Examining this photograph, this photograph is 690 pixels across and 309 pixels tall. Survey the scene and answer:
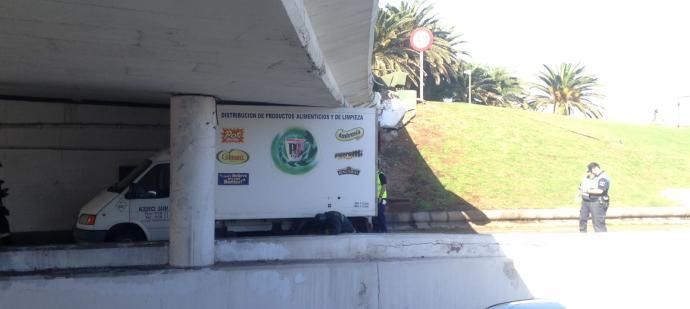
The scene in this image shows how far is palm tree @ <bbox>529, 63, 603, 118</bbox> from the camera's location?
43.8 m

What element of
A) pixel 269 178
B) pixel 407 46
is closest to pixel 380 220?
pixel 269 178

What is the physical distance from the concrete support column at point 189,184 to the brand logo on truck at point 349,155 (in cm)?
353

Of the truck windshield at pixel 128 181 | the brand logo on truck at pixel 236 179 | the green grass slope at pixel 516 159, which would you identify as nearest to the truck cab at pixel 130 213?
the truck windshield at pixel 128 181

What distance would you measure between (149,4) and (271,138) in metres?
6.74

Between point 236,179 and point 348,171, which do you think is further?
point 348,171

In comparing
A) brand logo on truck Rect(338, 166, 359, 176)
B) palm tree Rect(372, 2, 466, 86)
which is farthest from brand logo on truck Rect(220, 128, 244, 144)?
palm tree Rect(372, 2, 466, 86)

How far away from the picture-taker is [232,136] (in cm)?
1070

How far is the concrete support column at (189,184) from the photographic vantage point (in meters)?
7.93

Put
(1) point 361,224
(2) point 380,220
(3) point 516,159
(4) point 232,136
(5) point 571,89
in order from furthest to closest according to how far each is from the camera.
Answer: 1. (5) point 571,89
2. (3) point 516,159
3. (2) point 380,220
4. (1) point 361,224
5. (4) point 232,136

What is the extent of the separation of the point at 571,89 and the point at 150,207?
3855cm

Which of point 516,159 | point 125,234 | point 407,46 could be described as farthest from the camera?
point 407,46

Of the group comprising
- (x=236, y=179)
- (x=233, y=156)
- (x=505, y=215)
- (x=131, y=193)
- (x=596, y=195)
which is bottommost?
(x=505, y=215)

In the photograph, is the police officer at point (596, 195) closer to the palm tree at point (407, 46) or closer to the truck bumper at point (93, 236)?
the truck bumper at point (93, 236)

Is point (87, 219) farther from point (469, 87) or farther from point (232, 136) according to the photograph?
point (469, 87)
